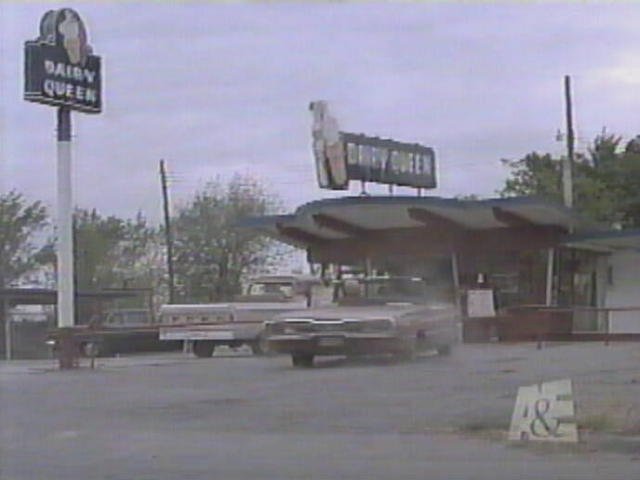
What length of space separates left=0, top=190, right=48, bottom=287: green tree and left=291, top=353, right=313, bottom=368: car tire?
42.7m

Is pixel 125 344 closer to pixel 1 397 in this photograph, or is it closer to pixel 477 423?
pixel 1 397

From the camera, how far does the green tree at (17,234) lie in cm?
6581

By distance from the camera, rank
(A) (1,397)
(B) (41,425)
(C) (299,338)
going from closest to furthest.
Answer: (B) (41,425) < (A) (1,397) < (C) (299,338)

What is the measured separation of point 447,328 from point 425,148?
809 inches

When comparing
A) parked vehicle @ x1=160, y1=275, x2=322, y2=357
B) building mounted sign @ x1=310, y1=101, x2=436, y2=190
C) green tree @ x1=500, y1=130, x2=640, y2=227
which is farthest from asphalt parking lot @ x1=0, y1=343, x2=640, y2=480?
green tree @ x1=500, y1=130, x2=640, y2=227

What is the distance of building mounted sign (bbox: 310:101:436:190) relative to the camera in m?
41.9

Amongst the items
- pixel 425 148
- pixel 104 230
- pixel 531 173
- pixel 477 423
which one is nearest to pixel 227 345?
pixel 425 148

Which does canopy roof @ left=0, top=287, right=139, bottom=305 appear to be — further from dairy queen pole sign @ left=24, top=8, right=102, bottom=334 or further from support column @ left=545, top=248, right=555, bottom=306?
dairy queen pole sign @ left=24, top=8, right=102, bottom=334

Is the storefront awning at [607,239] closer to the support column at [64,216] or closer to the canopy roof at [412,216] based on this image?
the canopy roof at [412,216]

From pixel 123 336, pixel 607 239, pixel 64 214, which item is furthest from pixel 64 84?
pixel 607 239

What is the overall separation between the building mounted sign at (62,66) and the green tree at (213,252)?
33378 mm

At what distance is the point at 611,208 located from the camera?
189 ft

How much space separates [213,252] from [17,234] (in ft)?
31.2

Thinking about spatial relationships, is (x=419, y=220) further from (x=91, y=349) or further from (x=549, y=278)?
(x=91, y=349)
